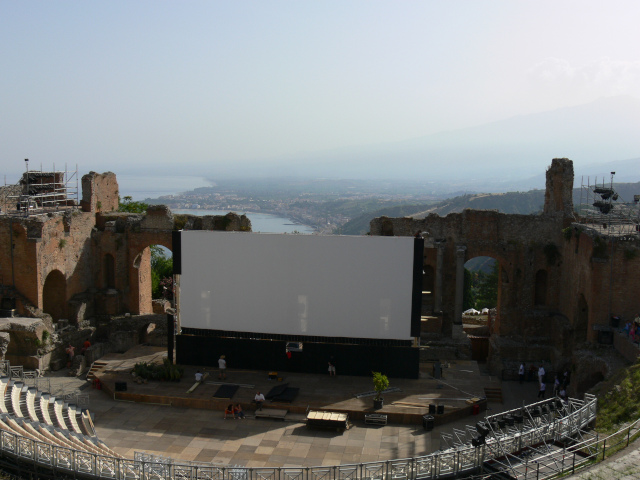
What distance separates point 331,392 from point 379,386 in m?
2.63

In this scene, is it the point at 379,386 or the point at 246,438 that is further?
the point at 379,386

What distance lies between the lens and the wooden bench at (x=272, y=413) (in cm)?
2372

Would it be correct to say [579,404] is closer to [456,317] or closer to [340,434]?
[340,434]

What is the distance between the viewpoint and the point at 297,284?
2723 centimetres

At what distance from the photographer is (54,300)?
103 ft

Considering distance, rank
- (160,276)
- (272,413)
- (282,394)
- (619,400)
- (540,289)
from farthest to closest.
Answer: (160,276), (540,289), (282,394), (272,413), (619,400)

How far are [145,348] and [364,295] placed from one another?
38.7 ft

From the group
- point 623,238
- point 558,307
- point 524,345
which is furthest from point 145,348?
point 623,238

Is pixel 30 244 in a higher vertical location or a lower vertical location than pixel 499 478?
higher

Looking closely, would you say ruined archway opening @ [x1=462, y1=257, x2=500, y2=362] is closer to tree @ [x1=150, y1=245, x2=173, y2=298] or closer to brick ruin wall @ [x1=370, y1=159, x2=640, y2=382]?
brick ruin wall @ [x1=370, y1=159, x2=640, y2=382]

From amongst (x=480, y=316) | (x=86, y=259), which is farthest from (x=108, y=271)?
(x=480, y=316)

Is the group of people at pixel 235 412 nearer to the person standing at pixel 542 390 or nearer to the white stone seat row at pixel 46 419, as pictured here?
the white stone seat row at pixel 46 419

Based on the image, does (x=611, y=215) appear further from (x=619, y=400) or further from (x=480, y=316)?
(x=480, y=316)

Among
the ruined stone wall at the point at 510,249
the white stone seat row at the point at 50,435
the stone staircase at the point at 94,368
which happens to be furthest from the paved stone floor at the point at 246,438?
the ruined stone wall at the point at 510,249
